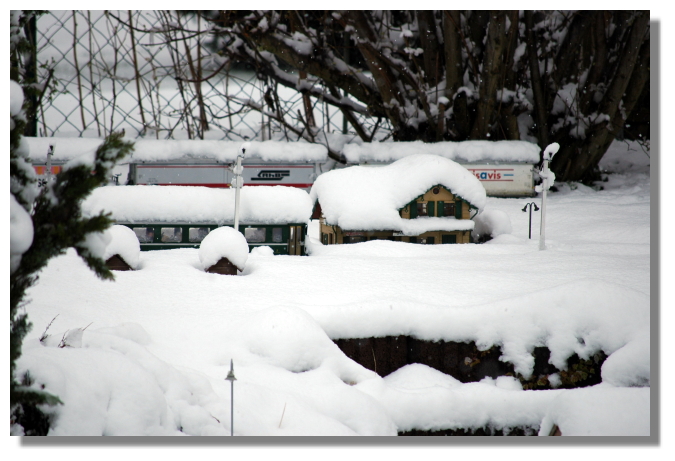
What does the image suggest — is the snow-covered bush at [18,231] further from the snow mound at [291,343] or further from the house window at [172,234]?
the house window at [172,234]

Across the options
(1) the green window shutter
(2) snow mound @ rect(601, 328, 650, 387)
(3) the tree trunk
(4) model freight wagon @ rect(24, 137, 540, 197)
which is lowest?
(2) snow mound @ rect(601, 328, 650, 387)

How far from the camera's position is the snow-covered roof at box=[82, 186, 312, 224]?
5.31 metres

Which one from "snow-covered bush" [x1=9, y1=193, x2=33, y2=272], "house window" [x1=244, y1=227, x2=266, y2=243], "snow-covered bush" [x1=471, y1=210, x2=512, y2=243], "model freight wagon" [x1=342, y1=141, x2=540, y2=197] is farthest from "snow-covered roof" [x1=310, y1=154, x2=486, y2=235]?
"snow-covered bush" [x1=9, y1=193, x2=33, y2=272]

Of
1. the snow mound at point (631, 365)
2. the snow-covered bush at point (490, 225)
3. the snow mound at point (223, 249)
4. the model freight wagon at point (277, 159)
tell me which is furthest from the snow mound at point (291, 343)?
the model freight wagon at point (277, 159)

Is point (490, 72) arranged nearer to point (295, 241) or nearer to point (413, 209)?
point (413, 209)

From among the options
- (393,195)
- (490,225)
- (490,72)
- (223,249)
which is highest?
(490,72)

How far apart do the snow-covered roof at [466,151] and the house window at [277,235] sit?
2.46 m

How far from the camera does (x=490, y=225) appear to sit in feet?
20.1

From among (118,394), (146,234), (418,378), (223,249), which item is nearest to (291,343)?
(418,378)

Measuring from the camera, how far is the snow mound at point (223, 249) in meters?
4.55

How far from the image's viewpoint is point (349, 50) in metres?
8.48

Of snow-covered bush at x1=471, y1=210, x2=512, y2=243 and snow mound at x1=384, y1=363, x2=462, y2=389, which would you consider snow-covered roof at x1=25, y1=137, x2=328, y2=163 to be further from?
snow mound at x1=384, y1=363, x2=462, y2=389

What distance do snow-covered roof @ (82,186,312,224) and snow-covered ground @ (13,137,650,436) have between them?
374mm

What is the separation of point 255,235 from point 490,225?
2.36 m
